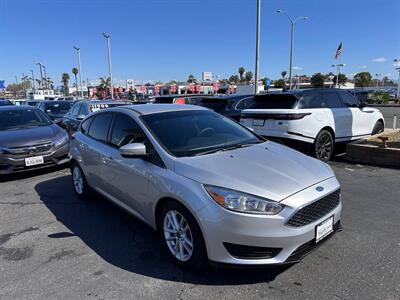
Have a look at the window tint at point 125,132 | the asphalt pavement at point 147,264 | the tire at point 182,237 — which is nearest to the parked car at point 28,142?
the asphalt pavement at point 147,264

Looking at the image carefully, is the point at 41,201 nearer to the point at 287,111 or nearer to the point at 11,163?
the point at 11,163

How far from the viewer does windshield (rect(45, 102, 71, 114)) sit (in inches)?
642

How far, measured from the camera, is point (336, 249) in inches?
145

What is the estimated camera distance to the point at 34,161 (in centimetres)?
737

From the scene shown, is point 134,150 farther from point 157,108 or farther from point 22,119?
point 22,119

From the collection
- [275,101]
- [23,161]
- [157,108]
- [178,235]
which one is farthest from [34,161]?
[275,101]

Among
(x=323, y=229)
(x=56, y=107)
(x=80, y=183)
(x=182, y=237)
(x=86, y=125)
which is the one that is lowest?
(x=80, y=183)

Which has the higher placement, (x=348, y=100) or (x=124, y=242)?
(x=348, y=100)

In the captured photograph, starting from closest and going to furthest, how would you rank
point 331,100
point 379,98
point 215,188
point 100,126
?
1. point 215,188
2. point 100,126
3. point 331,100
4. point 379,98

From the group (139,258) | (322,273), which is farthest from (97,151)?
(322,273)

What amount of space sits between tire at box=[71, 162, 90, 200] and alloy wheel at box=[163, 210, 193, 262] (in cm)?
252

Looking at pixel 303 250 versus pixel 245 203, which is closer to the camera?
pixel 245 203

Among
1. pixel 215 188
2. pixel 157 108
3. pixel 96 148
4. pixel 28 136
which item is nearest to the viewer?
pixel 215 188

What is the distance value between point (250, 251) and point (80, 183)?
374cm
